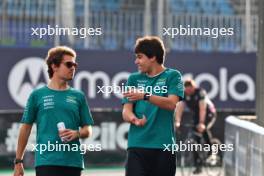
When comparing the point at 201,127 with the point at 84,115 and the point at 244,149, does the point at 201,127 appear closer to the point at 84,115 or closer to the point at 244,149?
the point at 244,149

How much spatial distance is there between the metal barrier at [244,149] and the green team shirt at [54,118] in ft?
9.67

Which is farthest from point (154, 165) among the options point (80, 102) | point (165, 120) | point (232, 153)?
point (232, 153)

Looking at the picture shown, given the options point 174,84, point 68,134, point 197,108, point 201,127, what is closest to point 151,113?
point 174,84

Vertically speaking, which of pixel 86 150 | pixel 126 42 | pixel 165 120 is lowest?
pixel 86 150

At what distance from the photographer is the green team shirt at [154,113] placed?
6434 millimetres

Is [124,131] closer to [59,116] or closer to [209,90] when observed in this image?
[209,90]

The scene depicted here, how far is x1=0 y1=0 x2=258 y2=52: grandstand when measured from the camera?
1616 cm

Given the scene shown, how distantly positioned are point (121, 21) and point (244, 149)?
22.7ft

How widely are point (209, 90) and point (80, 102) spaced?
1061 cm

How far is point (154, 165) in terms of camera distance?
6.48m

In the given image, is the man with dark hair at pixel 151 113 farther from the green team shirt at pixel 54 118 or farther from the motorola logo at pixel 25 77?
the motorola logo at pixel 25 77

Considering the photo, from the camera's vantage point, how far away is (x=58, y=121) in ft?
20.4

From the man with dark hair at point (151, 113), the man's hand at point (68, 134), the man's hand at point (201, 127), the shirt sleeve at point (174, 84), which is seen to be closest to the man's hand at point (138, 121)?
the man with dark hair at point (151, 113)

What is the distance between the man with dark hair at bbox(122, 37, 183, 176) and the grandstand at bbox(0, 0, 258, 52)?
9.71 m
